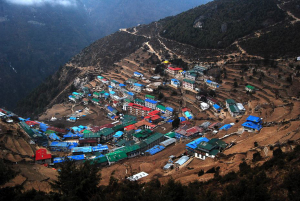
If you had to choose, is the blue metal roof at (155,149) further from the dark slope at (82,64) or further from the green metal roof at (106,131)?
the dark slope at (82,64)

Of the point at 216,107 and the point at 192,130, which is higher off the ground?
the point at 216,107

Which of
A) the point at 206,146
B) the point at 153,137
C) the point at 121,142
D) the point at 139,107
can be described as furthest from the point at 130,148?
the point at 139,107

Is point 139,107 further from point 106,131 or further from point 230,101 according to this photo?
point 230,101

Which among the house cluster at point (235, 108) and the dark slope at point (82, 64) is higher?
the dark slope at point (82, 64)

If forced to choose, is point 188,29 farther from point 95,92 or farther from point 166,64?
point 95,92

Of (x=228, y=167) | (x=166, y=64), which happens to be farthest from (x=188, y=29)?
(x=228, y=167)

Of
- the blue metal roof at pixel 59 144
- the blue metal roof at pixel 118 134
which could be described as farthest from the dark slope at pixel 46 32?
the blue metal roof at pixel 118 134

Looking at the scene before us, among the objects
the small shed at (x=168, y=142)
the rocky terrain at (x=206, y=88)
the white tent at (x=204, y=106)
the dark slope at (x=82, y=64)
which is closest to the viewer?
the rocky terrain at (x=206, y=88)

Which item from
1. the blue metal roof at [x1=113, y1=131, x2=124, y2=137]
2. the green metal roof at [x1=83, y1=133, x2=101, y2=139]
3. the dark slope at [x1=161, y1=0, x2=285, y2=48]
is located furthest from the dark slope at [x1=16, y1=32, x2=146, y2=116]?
the blue metal roof at [x1=113, y1=131, x2=124, y2=137]

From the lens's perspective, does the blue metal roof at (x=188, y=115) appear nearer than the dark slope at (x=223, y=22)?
Yes
